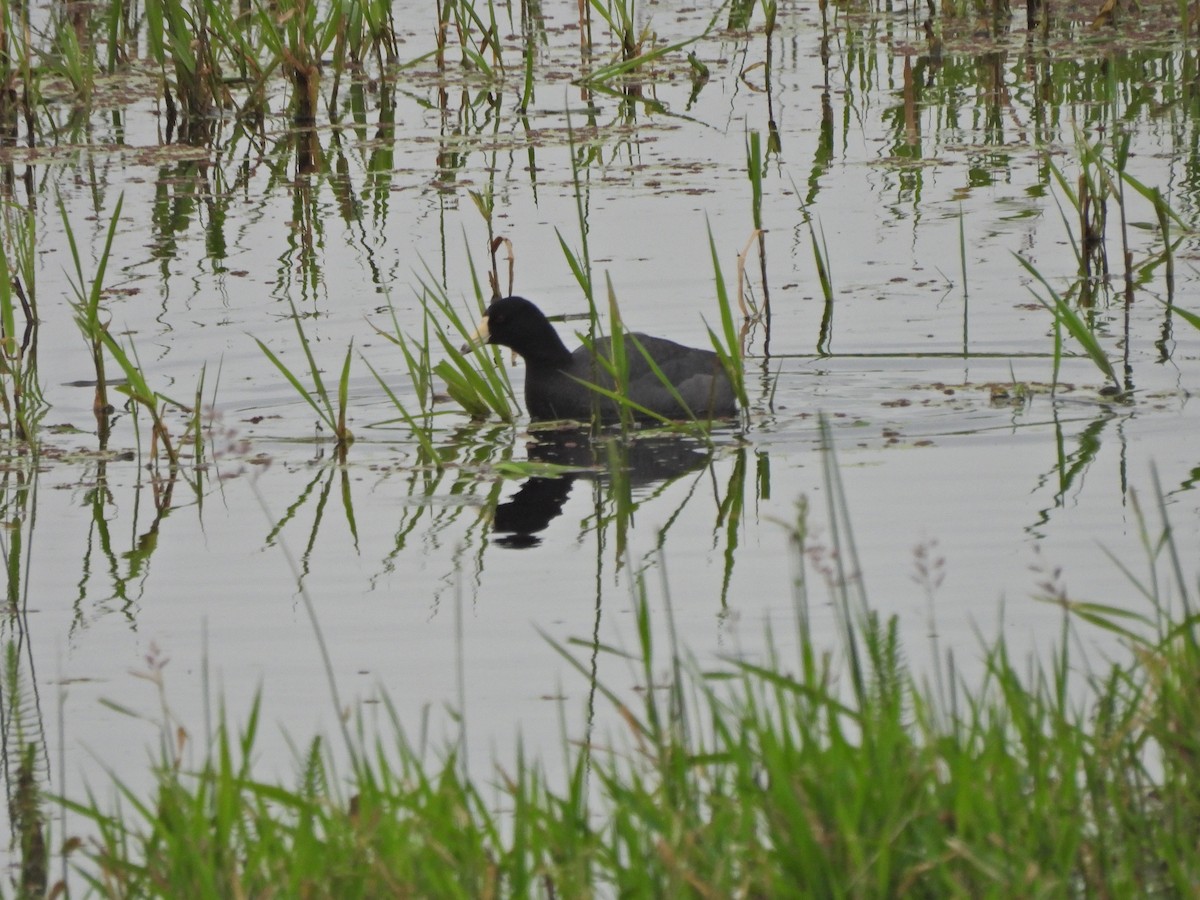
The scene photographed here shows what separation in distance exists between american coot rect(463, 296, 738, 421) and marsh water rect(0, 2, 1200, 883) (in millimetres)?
194

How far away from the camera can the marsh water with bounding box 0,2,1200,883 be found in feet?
14.7

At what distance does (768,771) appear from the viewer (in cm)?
274

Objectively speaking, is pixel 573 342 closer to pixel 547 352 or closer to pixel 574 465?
pixel 547 352

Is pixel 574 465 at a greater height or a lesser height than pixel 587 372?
lesser

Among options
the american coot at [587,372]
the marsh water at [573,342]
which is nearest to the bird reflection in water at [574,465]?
the marsh water at [573,342]

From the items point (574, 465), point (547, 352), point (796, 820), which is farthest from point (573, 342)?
point (796, 820)

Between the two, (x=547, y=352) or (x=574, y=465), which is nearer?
(x=574, y=465)

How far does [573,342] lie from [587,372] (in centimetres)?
81

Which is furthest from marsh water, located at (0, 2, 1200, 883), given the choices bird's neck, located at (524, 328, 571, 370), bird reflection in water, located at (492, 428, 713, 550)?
bird's neck, located at (524, 328, 571, 370)

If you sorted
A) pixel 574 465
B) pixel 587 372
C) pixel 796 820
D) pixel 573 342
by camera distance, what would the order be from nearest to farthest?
pixel 796 820 < pixel 574 465 < pixel 587 372 < pixel 573 342

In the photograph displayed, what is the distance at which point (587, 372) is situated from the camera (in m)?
7.14

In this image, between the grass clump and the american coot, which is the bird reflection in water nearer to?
the american coot

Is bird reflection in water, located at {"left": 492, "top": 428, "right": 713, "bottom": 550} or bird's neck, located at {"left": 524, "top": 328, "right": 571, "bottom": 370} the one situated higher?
bird's neck, located at {"left": 524, "top": 328, "right": 571, "bottom": 370}

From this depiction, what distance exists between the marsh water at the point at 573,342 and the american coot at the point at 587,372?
0.19m
